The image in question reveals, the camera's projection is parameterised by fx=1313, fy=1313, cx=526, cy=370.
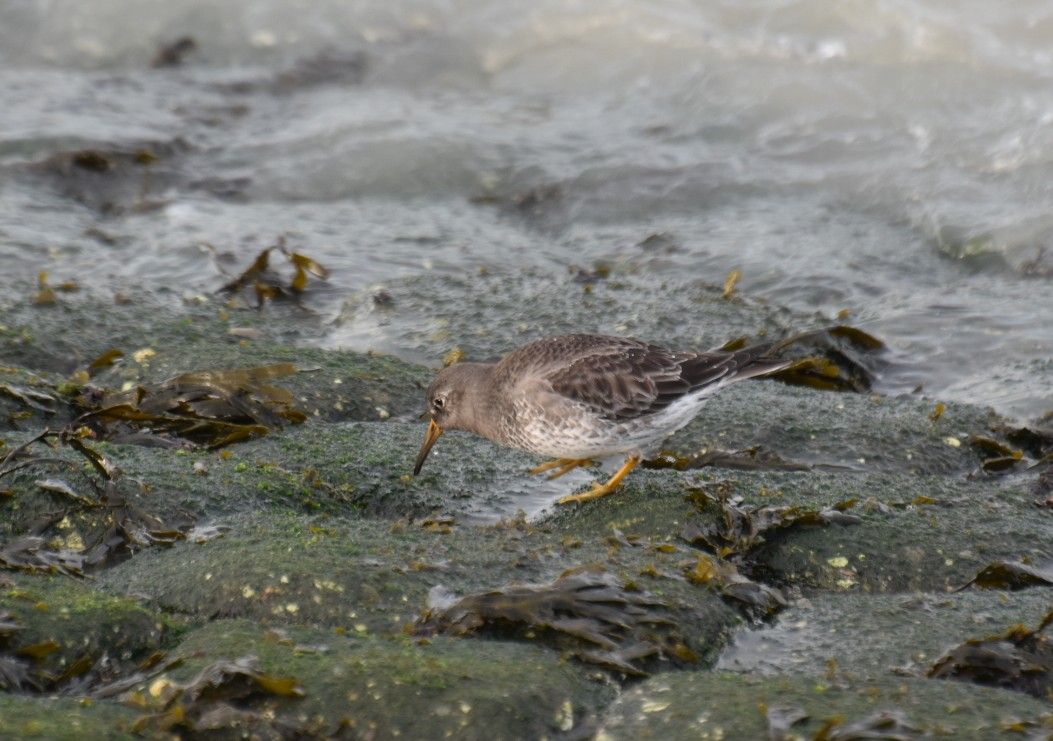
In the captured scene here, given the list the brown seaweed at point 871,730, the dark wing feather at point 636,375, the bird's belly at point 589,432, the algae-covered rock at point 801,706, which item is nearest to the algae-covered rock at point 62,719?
the algae-covered rock at point 801,706

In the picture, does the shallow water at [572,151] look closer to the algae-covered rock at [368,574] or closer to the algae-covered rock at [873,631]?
the algae-covered rock at [873,631]

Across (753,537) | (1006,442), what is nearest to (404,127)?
(1006,442)

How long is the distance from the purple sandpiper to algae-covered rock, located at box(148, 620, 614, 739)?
1733 mm

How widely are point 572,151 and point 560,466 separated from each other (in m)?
5.50

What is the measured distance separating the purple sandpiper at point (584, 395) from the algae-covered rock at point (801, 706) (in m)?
1.86

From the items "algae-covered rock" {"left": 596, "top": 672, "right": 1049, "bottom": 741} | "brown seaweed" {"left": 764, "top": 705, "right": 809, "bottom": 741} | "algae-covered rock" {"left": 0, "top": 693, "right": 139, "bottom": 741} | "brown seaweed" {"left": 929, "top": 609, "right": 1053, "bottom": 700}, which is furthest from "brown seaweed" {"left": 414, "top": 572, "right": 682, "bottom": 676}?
"algae-covered rock" {"left": 0, "top": 693, "right": 139, "bottom": 741}

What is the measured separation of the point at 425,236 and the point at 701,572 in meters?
5.47

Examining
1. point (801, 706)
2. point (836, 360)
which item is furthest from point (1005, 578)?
point (836, 360)

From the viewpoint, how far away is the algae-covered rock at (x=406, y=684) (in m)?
3.21

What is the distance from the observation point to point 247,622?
3.69m

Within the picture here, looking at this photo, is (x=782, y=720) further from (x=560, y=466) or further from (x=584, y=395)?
(x=560, y=466)

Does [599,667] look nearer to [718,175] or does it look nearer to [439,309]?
Result: [439,309]

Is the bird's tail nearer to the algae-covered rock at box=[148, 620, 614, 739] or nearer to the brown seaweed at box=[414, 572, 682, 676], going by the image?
the brown seaweed at box=[414, 572, 682, 676]

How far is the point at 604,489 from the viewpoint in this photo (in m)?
5.14
